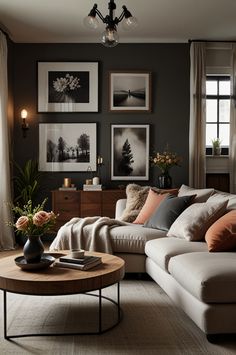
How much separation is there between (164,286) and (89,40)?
14.9 ft

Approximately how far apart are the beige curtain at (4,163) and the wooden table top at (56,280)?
3126 mm

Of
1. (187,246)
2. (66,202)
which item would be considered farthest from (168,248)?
(66,202)

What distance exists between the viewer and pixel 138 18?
20.1 ft

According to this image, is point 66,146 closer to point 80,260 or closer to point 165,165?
point 165,165

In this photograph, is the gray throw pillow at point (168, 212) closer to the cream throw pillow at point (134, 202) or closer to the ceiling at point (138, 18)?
the cream throw pillow at point (134, 202)

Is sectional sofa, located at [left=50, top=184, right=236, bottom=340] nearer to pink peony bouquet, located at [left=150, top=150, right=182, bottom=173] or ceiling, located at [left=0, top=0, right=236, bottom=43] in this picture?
pink peony bouquet, located at [left=150, top=150, right=182, bottom=173]

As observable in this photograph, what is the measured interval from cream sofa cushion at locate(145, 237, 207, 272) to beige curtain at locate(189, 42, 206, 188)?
116 inches

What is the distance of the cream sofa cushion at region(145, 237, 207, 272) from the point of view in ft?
12.2

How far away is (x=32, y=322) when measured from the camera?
10.6ft

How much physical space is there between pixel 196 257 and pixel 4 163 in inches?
148

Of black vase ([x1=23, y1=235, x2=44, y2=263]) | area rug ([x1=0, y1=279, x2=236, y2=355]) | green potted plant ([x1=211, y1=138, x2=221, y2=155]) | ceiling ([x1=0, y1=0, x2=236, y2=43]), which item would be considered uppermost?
ceiling ([x1=0, y1=0, x2=236, y2=43])

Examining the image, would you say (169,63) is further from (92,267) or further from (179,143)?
(92,267)

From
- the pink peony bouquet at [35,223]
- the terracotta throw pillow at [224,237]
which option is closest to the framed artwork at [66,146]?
the terracotta throw pillow at [224,237]

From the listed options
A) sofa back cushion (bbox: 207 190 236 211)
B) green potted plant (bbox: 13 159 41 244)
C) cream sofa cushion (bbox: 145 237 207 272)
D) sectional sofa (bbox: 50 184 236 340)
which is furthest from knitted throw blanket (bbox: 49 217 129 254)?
green potted plant (bbox: 13 159 41 244)
